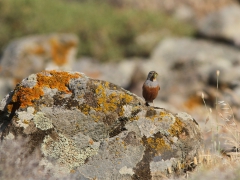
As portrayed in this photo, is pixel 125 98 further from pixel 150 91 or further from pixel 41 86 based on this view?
pixel 41 86

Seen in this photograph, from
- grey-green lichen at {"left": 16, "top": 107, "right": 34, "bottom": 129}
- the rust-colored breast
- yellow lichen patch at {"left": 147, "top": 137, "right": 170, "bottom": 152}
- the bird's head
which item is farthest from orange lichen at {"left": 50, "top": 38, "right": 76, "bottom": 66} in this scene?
yellow lichen patch at {"left": 147, "top": 137, "right": 170, "bottom": 152}

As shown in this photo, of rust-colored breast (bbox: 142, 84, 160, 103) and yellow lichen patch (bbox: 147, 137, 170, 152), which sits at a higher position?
rust-colored breast (bbox: 142, 84, 160, 103)

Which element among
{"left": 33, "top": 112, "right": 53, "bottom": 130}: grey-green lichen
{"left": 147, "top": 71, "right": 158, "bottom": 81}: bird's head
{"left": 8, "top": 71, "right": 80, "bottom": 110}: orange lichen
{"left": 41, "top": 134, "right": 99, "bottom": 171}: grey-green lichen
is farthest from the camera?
{"left": 147, "top": 71, "right": 158, "bottom": 81}: bird's head

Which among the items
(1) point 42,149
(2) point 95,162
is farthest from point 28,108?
(2) point 95,162

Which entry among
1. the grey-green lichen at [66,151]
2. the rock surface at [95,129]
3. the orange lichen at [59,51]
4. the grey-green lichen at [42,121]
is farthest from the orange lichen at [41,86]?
the orange lichen at [59,51]

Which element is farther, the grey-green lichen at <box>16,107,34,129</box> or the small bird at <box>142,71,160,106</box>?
the small bird at <box>142,71,160,106</box>

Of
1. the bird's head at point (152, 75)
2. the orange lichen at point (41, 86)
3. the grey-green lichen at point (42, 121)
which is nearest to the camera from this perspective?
the grey-green lichen at point (42, 121)

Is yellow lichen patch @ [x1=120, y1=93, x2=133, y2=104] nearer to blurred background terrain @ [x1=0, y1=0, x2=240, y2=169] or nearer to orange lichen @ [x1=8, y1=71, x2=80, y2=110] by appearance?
orange lichen @ [x1=8, y1=71, x2=80, y2=110]

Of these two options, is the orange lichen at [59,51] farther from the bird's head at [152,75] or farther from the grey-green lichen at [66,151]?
the grey-green lichen at [66,151]

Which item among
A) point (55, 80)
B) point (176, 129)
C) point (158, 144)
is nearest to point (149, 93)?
point (176, 129)
